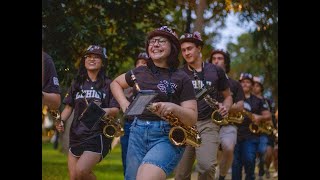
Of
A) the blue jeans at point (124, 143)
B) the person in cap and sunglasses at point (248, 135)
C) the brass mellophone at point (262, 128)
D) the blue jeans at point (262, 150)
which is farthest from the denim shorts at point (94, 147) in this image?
the blue jeans at point (262, 150)

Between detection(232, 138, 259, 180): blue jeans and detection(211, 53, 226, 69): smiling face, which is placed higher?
detection(211, 53, 226, 69): smiling face

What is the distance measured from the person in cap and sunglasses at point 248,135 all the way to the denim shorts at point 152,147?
1916 millimetres

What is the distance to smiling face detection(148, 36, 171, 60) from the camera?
4.40m

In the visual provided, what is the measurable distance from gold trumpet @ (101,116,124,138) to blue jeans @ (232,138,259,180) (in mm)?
1402

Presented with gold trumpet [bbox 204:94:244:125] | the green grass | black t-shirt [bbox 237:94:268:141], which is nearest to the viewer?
the green grass

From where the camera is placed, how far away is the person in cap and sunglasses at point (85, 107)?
498cm

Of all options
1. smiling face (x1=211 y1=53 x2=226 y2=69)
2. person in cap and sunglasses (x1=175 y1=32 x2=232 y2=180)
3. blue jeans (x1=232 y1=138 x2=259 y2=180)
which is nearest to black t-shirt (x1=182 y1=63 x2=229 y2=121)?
person in cap and sunglasses (x1=175 y1=32 x2=232 y2=180)

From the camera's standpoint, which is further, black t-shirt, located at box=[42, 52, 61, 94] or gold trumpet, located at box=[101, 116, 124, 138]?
gold trumpet, located at box=[101, 116, 124, 138]

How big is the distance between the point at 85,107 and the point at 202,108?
88cm

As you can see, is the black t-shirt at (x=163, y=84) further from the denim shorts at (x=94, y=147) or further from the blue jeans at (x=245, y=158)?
the blue jeans at (x=245, y=158)

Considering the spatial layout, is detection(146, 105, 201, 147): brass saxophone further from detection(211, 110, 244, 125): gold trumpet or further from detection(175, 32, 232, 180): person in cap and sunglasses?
detection(211, 110, 244, 125): gold trumpet

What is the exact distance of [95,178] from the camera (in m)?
4.96
